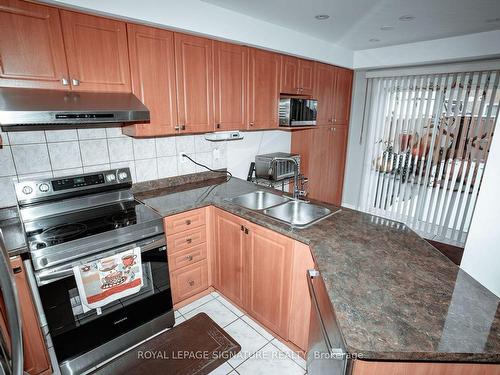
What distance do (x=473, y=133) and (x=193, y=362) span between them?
12.1 ft

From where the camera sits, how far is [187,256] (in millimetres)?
2180

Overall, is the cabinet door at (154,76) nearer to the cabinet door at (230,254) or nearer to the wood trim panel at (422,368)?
the cabinet door at (230,254)

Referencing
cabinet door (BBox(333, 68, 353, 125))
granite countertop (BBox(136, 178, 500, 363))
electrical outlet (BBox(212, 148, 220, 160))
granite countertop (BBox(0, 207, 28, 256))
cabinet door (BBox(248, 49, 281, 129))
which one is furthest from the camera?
cabinet door (BBox(333, 68, 353, 125))

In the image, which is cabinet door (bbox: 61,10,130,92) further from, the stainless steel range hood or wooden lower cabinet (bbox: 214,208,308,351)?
wooden lower cabinet (bbox: 214,208,308,351)

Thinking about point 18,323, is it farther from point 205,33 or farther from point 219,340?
point 205,33

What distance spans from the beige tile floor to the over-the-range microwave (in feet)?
6.16

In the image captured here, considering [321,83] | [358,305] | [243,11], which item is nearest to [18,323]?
[358,305]

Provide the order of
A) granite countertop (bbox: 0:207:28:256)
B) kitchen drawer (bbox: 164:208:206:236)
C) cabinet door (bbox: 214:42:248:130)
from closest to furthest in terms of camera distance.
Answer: granite countertop (bbox: 0:207:28:256) → kitchen drawer (bbox: 164:208:206:236) → cabinet door (bbox: 214:42:248:130)

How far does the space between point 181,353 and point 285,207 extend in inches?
51.1

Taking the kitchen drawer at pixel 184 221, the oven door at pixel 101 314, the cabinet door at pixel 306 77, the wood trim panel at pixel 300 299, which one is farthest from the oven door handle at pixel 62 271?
the cabinet door at pixel 306 77

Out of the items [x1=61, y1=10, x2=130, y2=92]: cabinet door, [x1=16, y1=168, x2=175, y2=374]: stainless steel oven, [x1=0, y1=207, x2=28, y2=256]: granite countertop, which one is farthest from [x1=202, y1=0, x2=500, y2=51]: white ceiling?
[x1=0, y1=207, x2=28, y2=256]: granite countertop

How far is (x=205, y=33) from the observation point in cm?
208

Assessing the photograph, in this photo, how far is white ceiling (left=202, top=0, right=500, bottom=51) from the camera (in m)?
2.01

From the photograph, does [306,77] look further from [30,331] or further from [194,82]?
[30,331]
